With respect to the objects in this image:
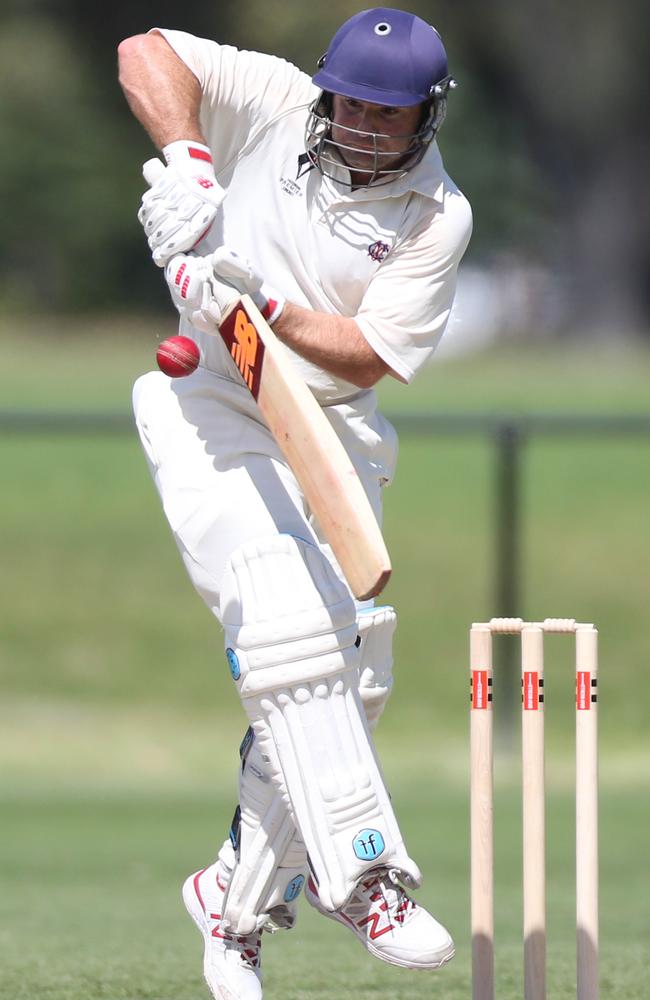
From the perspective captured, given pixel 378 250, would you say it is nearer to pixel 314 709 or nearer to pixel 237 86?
pixel 237 86

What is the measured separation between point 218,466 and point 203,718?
553 centimetres

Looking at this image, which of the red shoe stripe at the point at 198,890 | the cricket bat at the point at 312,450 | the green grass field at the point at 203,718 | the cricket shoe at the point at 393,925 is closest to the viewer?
the cricket bat at the point at 312,450

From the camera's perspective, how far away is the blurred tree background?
2745cm

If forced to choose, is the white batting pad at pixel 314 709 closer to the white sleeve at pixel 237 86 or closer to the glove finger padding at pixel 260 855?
the glove finger padding at pixel 260 855

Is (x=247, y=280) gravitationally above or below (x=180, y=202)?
below

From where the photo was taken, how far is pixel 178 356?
11.4 feet

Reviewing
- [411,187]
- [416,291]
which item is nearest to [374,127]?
[411,187]

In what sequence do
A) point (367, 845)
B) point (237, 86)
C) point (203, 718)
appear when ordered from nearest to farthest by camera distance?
point (367, 845)
point (237, 86)
point (203, 718)

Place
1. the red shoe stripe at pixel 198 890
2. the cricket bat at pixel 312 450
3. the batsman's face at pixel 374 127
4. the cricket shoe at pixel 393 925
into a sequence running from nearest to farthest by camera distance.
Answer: the cricket bat at pixel 312 450 < the cricket shoe at pixel 393 925 < the batsman's face at pixel 374 127 < the red shoe stripe at pixel 198 890

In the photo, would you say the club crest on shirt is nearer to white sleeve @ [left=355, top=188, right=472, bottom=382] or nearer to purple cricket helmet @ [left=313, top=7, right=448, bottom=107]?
white sleeve @ [left=355, top=188, right=472, bottom=382]

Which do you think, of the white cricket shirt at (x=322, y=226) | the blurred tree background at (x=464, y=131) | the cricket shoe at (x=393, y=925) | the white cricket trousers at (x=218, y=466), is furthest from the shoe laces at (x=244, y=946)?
the blurred tree background at (x=464, y=131)

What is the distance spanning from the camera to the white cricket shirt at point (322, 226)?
356 cm

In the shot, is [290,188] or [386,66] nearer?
[386,66]

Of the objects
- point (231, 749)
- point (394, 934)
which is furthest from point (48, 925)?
point (231, 749)
